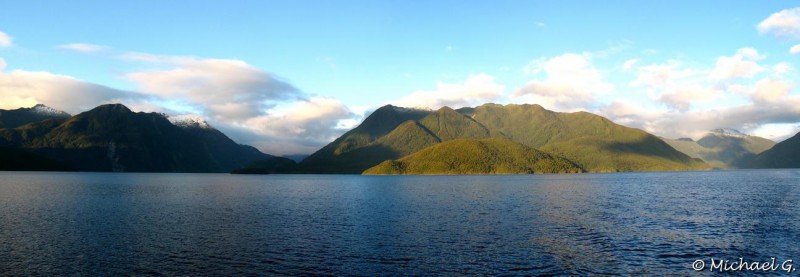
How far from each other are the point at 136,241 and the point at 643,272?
6460cm

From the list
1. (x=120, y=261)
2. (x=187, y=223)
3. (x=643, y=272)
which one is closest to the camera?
(x=643, y=272)

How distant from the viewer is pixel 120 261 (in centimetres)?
5400

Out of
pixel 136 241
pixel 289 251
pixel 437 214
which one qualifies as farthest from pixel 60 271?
pixel 437 214

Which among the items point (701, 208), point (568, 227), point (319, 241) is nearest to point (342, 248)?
point (319, 241)

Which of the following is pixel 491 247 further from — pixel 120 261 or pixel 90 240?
pixel 90 240

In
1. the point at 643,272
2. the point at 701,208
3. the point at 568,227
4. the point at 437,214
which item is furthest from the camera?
the point at 701,208

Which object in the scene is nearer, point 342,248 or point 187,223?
point 342,248

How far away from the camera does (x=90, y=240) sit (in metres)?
66.6

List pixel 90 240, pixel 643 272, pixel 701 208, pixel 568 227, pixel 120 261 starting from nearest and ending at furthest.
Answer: pixel 643 272
pixel 120 261
pixel 90 240
pixel 568 227
pixel 701 208

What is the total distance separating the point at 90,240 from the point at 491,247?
55.7 meters

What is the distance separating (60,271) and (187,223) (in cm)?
3707

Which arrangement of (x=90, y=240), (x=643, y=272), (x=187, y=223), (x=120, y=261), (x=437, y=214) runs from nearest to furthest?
1. (x=643, y=272)
2. (x=120, y=261)
3. (x=90, y=240)
4. (x=187, y=223)
5. (x=437, y=214)

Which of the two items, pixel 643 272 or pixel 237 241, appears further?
pixel 237 241

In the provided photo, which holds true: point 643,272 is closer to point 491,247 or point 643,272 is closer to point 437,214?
point 491,247
